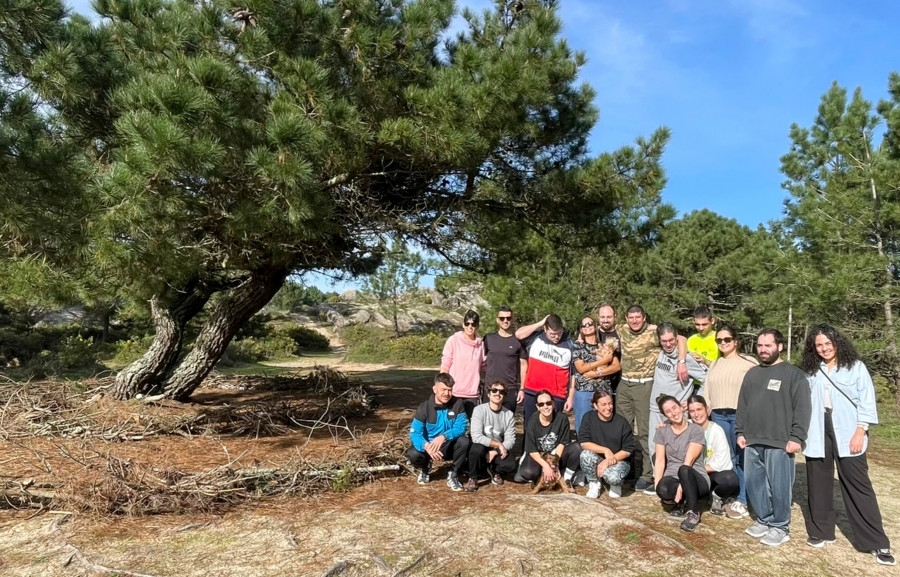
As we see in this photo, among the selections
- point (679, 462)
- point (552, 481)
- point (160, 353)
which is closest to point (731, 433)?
point (679, 462)

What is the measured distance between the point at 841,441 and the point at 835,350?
1.87ft

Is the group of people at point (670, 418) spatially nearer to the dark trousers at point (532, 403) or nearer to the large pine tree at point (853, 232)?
the dark trousers at point (532, 403)

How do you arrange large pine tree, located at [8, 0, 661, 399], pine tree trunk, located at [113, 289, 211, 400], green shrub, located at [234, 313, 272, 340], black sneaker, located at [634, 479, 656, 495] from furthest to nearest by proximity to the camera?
green shrub, located at [234, 313, 272, 340]
pine tree trunk, located at [113, 289, 211, 400]
black sneaker, located at [634, 479, 656, 495]
large pine tree, located at [8, 0, 661, 399]

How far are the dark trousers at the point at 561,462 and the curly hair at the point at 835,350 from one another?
1723 millimetres

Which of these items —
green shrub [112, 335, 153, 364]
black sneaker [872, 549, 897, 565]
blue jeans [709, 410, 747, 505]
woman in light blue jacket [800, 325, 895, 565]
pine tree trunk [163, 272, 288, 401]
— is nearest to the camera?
black sneaker [872, 549, 897, 565]

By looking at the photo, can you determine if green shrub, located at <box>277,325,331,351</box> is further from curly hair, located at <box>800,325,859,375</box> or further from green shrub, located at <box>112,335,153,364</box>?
curly hair, located at <box>800,325,859,375</box>

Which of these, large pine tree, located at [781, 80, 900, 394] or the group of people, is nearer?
the group of people

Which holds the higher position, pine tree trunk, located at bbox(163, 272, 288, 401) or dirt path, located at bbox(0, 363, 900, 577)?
pine tree trunk, located at bbox(163, 272, 288, 401)

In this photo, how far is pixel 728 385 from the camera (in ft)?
13.9

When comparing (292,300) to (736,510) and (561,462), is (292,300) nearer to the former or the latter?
(561,462)

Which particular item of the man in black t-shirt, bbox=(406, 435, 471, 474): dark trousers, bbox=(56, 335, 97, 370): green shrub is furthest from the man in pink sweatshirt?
bbox=(56, 335, 97, 370): green shrub

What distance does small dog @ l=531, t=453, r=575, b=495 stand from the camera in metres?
4.35

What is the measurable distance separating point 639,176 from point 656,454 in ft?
9.89

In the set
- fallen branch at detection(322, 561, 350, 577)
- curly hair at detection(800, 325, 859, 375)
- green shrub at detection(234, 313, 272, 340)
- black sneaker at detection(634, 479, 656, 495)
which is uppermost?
curly hair at detection(800, 325, 859, 375)
